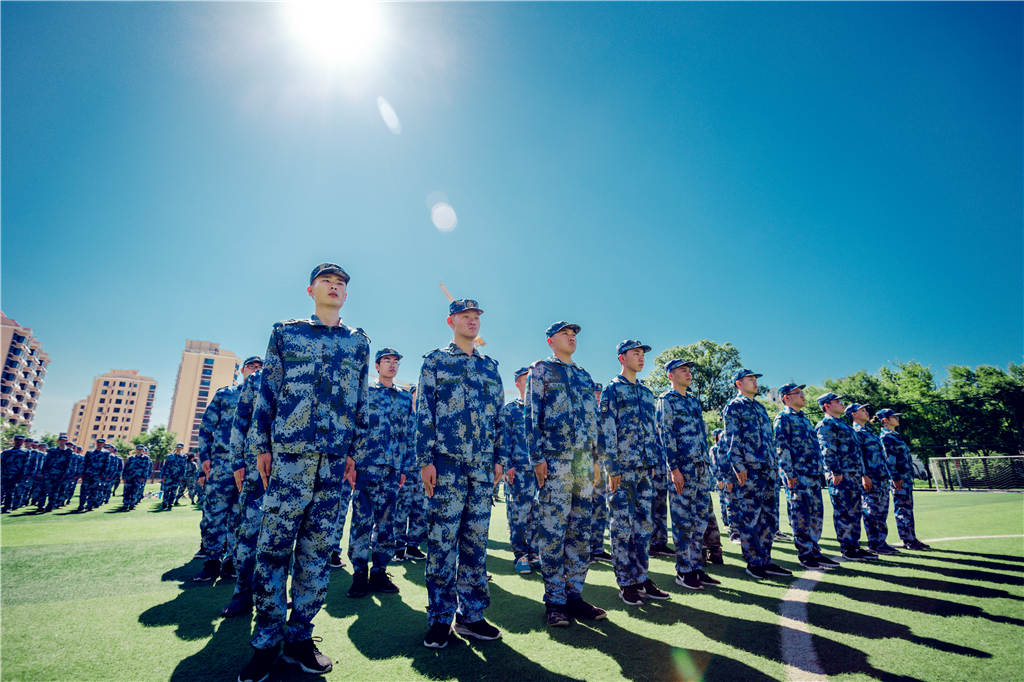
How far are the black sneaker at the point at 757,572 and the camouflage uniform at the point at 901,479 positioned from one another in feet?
14.3

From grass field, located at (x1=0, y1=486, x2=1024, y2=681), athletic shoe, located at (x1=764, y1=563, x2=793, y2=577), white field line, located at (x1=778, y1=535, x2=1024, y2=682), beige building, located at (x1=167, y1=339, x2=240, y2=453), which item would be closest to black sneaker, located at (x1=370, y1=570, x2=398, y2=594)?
grass field, located at (x1=0, y1=486, x2=1024, y2=681)

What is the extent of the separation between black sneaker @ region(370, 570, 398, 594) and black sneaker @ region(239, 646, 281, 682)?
231 cm

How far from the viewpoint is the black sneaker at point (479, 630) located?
3.51m

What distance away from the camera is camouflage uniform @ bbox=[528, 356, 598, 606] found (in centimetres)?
416

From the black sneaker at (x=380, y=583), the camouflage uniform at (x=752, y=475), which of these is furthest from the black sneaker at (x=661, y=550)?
the black sneaker at (x=380, y=583)

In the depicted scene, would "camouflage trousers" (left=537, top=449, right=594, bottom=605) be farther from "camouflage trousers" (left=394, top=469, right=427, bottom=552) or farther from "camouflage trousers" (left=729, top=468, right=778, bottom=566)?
"camouflage trousers" (left=394, top=469, right=427, bottom=552)

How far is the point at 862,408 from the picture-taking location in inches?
342

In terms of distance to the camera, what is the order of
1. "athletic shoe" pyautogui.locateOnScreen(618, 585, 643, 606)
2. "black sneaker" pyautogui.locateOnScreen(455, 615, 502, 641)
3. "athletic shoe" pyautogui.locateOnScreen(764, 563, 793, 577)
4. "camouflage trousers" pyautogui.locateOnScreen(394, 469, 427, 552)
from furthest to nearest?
"camouflage trousers" pyautogui.locateOnScreen(394, 469, 427, 552) < "athletic shoe" pyautogui.locateOnScreen(764, 563, 793, 577) < "athletic shoe" pyautogui.locateOnScreen(618, 585, 643, 606) < "black sneaker" pyautogui.locateOnScreen(455, 615, 502, 641)

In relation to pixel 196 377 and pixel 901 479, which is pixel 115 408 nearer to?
pixel 196 377

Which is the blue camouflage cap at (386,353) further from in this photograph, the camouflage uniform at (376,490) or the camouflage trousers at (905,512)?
the camouflage trousers at (905,512)

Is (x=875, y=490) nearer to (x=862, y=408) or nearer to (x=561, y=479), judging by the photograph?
(x=862, y=408)

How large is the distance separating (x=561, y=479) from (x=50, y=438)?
4689 inches

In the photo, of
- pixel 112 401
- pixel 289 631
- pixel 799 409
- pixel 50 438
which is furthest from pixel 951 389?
pixel 112 401

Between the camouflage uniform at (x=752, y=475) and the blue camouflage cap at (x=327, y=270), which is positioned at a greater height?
the blue camouflage cap at (x=327, y=270)
